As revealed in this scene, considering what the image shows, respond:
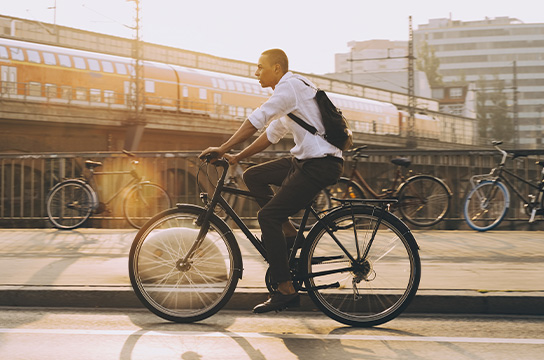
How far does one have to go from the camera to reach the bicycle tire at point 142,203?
36.0 feet

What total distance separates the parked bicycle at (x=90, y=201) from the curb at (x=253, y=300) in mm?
5245

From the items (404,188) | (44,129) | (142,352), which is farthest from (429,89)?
(142,352)

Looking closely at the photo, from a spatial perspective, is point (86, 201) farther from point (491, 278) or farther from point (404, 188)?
point (491, 278)

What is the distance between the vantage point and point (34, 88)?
108 feet

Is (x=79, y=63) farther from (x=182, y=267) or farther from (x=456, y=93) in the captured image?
(x=456, y=93)

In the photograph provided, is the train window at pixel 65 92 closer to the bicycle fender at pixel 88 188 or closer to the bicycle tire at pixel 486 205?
the bicycle fender at pixel 88 188

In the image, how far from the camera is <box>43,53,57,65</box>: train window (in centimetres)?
3323

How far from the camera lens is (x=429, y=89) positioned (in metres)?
114

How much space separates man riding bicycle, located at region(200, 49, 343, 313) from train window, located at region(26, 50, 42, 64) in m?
30.2

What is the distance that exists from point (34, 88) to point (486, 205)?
2651 cm

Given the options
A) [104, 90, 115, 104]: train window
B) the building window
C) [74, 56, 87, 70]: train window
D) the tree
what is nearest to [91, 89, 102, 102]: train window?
[104, 90, 115, 104]: train window

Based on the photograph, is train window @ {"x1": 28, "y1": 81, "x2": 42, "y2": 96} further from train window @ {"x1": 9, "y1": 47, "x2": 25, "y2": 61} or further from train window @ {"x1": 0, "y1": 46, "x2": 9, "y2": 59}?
train window @ {"x1": 0, "y1": 46, "x2": 9, "y2": 59}

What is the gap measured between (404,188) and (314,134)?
20.8ft

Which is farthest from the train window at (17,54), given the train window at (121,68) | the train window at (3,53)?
the train window at (121,68)
